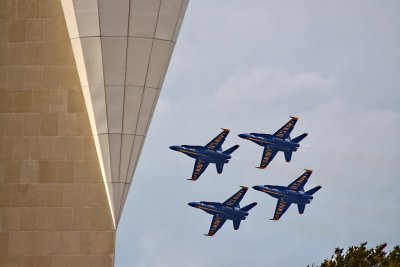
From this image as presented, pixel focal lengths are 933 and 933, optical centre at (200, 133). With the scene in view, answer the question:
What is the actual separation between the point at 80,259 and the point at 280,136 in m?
78.5

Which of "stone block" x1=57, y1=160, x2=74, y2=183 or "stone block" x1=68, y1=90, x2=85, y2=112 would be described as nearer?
"stone block" x1=57, y1=160, x2=74, y2=183

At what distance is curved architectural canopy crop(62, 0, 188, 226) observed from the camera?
25141 millimetres

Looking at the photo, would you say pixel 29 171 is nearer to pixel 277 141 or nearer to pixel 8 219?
pixel 8 219

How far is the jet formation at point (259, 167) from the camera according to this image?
330 feet

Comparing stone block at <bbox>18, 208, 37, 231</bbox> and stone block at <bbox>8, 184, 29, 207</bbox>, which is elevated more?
stone block at <bbox>8, 184, 29, 207</bbox>

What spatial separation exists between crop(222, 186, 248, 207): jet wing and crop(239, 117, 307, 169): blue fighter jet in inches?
291

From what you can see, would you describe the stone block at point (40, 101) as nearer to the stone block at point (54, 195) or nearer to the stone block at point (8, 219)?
the stone block at point (54, 195)

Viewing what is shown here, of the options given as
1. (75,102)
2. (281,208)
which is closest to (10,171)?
(75,102)

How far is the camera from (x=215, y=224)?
110438mm

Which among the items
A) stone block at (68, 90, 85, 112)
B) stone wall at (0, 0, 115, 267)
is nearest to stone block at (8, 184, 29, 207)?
stone wall at (0, 0, 115, 267)

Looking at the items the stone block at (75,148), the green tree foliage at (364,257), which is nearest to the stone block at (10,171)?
the stone block at (75,148)

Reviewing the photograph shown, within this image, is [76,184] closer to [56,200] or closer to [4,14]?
[56,200]

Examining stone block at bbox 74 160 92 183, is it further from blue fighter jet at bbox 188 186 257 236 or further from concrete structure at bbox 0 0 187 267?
blue fighter jet at bbox 188 186 257 236

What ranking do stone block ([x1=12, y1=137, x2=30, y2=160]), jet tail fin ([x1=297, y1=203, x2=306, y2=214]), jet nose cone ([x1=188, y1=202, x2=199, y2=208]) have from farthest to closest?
1. jet tail fin ([x1=297, y1=203, x2=306, y2=214])
2. jet nose cone ([x1=188, y1=202, x2=199, y2=208])
3. stone block ([x1=12, y1=137, x2=30, y2=160])
